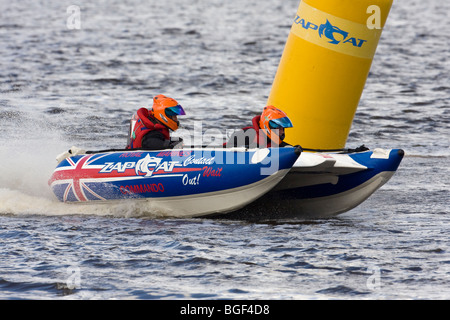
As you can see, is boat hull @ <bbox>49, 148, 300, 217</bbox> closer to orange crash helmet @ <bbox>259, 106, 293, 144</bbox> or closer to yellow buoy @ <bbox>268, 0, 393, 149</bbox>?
orange crash helmet @ <bbox>259, 106, 293, 144</bbox>

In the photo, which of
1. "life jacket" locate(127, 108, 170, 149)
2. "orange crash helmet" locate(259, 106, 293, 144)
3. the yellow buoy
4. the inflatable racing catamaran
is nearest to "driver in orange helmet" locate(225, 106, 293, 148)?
"orange crash helmet" locate(259, 106, 293, 144)

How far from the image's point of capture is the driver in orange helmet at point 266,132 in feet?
32.2

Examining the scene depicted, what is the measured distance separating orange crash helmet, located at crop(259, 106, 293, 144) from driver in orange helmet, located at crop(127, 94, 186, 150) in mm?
1067

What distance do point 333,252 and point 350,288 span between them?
1109mm

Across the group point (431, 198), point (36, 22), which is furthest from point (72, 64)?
point (431, 198)

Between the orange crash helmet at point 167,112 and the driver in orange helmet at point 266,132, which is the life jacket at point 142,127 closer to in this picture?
the orange crash helmet at point 167,112

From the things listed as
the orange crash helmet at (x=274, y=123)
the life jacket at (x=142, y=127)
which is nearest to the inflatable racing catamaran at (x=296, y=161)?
the life jacket at (x=142, y=127)

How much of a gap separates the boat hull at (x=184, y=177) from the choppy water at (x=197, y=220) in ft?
0.82

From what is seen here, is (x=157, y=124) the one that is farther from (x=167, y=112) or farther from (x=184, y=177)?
(x=184, y=177)

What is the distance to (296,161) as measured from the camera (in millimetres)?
9453

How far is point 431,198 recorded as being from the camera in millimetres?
10883

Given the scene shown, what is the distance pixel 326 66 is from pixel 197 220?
2533mm

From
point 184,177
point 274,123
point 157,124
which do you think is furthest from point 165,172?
point 274,123

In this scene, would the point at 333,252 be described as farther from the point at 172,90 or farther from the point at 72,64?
the point at 72,64
